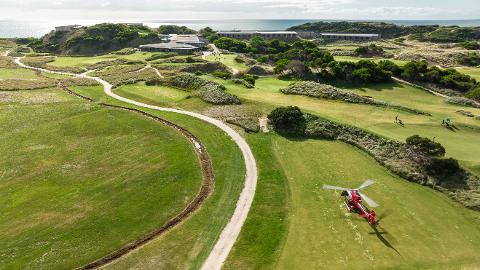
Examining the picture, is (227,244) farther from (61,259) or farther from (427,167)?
(427,167)

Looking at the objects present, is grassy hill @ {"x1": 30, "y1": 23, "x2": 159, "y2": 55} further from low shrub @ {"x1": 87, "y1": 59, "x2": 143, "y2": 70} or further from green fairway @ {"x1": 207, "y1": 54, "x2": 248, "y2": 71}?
green fairway @ {"x1": 207, "y1": 54, "x2": 248, "y2": 71}

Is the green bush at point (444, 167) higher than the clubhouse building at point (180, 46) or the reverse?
the reverse

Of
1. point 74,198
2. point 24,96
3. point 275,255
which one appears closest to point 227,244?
point 275,255

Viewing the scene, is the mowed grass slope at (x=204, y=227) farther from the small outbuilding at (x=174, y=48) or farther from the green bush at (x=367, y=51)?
the green bush at (x=367, y=51)

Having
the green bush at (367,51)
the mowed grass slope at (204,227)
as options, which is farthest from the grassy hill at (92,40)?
the mowed grass slope at (204,227)

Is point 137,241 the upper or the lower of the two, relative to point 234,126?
lower

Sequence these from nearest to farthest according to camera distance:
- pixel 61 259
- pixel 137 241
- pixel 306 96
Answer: pixel 61 259
pixel 137 241
pixel 306 96

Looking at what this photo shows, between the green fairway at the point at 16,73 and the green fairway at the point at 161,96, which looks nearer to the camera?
the green fairway at the point at 161,96

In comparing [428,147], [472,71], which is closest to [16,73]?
[428,147]
